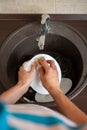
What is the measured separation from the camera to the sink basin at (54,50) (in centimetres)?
101

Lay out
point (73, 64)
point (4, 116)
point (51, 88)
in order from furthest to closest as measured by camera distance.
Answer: point (73, 64), point (51, 88), point (4, 116)

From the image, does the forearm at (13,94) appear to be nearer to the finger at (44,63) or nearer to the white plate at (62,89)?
the finger at (44,63)

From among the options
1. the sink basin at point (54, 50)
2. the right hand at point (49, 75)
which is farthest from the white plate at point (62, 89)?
the right hand at point (49, 75)

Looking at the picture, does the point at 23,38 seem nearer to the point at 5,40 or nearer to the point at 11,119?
the point at 5,40

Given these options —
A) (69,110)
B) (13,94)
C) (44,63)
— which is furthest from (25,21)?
(69,110)

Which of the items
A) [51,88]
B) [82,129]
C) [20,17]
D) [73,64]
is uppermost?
[20,17]

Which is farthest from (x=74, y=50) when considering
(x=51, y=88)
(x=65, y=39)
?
(x=51, y=88)

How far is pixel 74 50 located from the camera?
3.58 feet

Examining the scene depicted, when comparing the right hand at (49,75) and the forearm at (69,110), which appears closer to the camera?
the forearm at (69,110)

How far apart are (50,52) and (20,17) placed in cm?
21

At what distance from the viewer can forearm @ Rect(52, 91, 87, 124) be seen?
59 cm

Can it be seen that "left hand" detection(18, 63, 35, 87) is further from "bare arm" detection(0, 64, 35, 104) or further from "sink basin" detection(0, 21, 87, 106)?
"sink basin" detection(0, 21, 87, 106)

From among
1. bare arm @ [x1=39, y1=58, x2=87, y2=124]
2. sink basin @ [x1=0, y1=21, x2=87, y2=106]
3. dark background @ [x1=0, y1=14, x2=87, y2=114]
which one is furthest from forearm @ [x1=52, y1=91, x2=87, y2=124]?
dark background @ [x1=0, y1=14, x2=87, y2=114]

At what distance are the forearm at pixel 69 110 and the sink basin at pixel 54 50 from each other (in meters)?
0.23
